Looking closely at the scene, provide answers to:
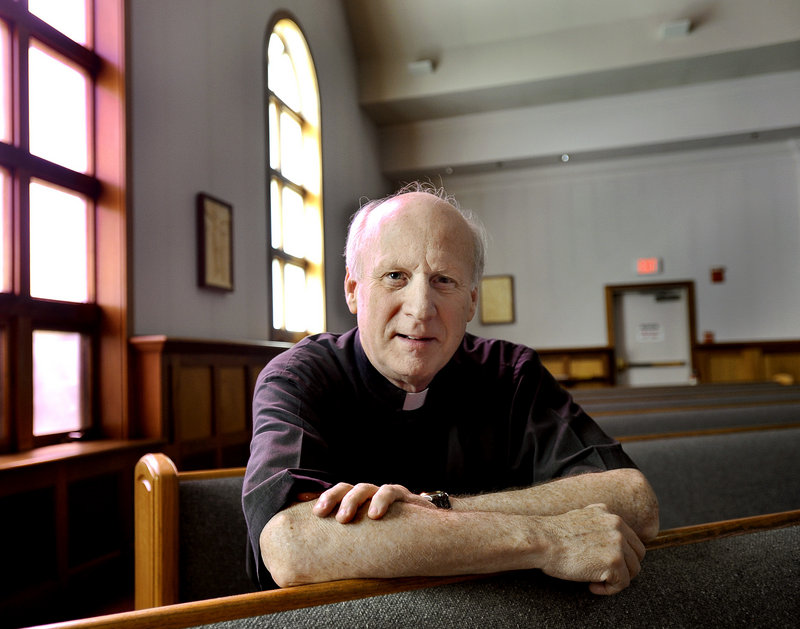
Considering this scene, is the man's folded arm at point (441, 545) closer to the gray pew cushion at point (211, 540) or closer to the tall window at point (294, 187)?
the gray pew cushion at point (211, 540)

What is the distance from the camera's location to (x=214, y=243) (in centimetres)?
468

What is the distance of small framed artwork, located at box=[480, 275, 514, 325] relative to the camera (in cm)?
958

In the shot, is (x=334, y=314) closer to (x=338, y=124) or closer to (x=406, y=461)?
(x=338, y=124)

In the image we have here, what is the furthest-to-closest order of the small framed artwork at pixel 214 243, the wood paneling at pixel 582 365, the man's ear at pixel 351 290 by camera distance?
the wood paneling at pixel 582 365
the small framed artwork at pixel 214 243
the man's ear at pixel 351 290

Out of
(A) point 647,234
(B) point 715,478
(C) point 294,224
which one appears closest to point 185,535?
(B) point 715,478

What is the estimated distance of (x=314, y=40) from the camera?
708 centimetres

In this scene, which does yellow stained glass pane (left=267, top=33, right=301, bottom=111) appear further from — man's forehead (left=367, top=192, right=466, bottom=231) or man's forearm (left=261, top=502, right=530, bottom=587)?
man's forearm (left=261, top=502, right=530, bottom=587)

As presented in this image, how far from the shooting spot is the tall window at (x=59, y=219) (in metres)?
2.98

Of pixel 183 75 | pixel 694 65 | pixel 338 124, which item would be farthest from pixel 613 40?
pixel 183 75

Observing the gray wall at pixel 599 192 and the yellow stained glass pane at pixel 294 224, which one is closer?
the yellow stained glass pane at pixel 294 224

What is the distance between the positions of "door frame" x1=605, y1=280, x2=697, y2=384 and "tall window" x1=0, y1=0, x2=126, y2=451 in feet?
24.1

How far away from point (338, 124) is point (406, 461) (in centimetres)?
693

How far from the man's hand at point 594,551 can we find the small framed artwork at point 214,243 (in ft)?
13.0

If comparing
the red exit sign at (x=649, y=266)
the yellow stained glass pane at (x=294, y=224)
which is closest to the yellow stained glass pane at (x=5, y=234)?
the yellow stained glass pane at (x=294, y=224)
